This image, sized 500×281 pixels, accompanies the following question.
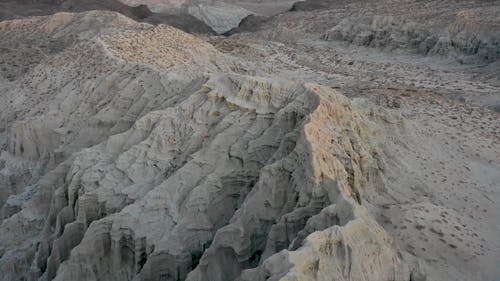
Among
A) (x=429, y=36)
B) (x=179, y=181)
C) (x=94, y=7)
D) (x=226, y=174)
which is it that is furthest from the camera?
(x=94, y=7)

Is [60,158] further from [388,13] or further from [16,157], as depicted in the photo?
[388,13]

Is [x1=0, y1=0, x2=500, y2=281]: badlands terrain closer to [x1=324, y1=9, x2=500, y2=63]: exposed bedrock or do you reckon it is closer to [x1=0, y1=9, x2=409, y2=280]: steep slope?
[x1=0, y1=9, x2=409, y2=280]: steep slope

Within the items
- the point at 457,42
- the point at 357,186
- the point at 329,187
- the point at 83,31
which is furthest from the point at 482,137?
the point at 83,31

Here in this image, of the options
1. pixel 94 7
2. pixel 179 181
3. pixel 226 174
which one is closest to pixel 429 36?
pixel 226 174

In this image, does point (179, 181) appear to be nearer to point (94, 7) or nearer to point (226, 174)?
point (226, 174)

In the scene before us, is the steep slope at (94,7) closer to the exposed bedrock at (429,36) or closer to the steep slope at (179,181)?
the exposed bedrock at (429,36)

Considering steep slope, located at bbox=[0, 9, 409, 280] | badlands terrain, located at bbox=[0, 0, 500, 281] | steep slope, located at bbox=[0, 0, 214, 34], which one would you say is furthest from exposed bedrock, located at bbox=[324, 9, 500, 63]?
steep slope, located at bbox=[0, 9, 409, 280]

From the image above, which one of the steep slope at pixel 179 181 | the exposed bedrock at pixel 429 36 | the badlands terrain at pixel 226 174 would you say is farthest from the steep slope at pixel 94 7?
the steep slope at pixel 179 181

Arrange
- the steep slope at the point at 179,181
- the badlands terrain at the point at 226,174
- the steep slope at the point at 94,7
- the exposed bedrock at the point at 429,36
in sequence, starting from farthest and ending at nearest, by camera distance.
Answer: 1. the steep slope at the point at 94,7
2. the exposed bedrock at the point at 429,36
3. the steep slope at the point at 179,181
4. the badlands terrain at the point at 226,174
